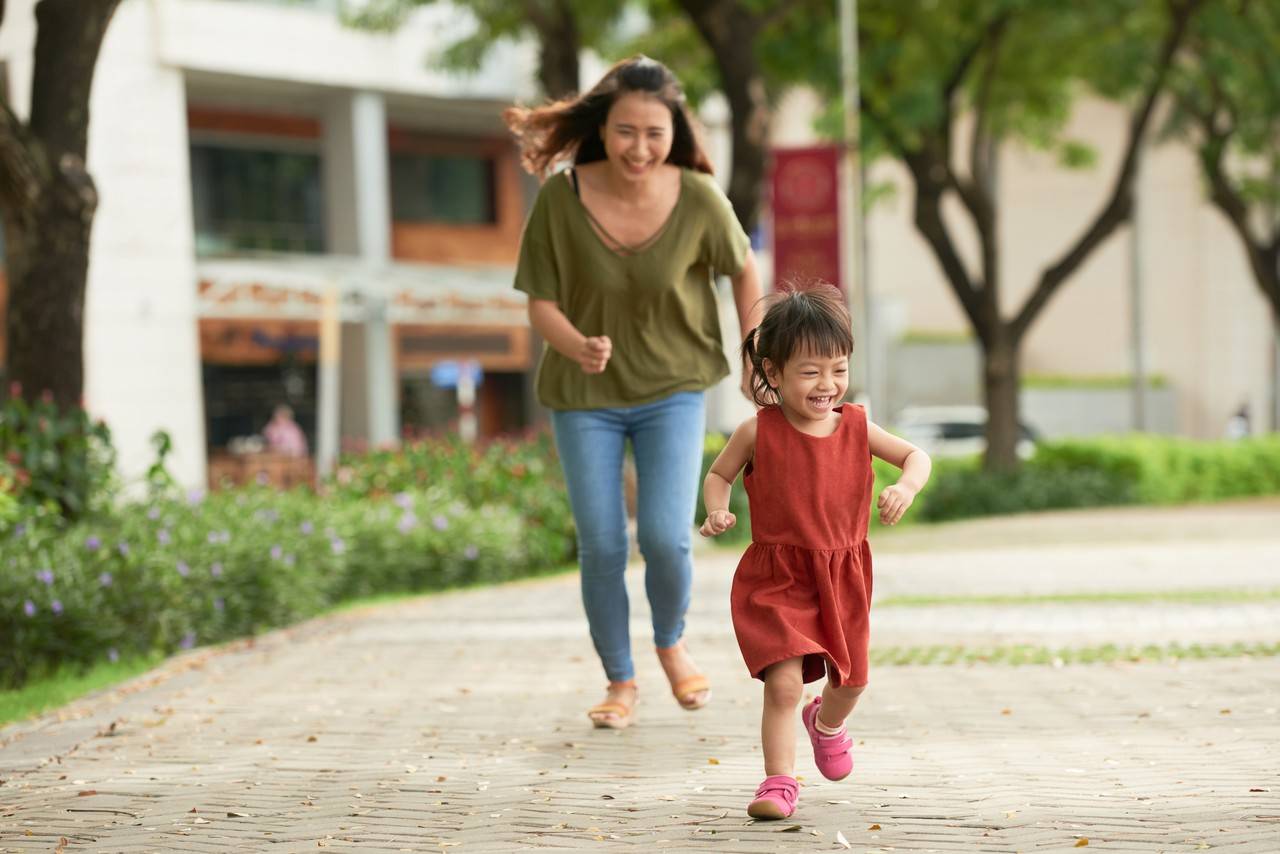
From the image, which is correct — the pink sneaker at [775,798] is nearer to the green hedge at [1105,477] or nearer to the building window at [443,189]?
the green hedge at [1105,477]

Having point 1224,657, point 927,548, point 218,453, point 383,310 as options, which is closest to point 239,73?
point 383,310

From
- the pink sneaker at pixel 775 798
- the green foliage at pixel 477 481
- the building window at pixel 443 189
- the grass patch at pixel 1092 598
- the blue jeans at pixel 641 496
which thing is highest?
the building window at pixel 443 189

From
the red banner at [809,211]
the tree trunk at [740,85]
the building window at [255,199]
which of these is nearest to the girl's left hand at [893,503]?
the tree trunk at [740,85]

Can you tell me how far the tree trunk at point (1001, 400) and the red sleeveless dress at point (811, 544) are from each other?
58.7ft

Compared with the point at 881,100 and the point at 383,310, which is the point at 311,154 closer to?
the point at 383,310

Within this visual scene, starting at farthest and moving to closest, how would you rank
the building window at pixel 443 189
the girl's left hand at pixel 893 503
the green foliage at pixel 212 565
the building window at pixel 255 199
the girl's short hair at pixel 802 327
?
the building window at pixel 443 189 < the building window at pixel 255 199 < the green foliage at pixel 212 565 < the girl's short hair at pixel 802 327 < the girl's left hand at pixel 893 503

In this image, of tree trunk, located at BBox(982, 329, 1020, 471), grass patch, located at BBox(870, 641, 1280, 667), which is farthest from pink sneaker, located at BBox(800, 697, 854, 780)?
tree trunk, located at BBox(982, 329, 1020, 471)

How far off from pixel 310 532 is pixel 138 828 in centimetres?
621

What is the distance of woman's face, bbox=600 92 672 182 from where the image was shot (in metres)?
5.35

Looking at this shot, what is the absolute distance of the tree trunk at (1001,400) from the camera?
21.9m

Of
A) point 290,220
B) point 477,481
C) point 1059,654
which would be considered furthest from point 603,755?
point 290,220

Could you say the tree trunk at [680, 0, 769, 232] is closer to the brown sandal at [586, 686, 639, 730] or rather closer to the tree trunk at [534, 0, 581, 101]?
the tree trunk at [534, 0, 581, 101]

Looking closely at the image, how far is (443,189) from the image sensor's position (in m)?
33.0

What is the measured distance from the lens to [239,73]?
2653cm
